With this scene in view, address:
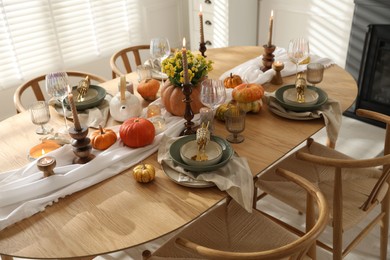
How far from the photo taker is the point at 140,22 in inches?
158

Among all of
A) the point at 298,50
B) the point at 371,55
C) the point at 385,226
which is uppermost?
the point at 298,50

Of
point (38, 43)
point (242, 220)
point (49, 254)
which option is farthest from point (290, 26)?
point (49, 254)

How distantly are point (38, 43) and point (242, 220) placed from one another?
2.51 m

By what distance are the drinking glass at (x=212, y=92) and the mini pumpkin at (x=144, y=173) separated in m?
0.41

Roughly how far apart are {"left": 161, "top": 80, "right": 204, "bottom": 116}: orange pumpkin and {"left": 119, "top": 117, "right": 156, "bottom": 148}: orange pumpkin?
0.70 ft

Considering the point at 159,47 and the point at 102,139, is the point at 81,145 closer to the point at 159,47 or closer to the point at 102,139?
the point at 102,139

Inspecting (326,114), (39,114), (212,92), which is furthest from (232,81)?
(39,114)

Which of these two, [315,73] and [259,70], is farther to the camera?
[259,70]

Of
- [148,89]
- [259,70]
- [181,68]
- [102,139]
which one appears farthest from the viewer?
[259,70]

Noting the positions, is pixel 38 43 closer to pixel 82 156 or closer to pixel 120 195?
pixel 82 156

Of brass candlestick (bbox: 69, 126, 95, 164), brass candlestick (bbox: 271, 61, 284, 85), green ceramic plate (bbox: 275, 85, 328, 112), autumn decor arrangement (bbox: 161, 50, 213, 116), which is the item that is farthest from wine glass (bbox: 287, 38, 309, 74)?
brass candlestick (bbox: 69, 126, 95, 164)

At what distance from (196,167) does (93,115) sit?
2.16 feet

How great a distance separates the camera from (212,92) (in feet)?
5.46

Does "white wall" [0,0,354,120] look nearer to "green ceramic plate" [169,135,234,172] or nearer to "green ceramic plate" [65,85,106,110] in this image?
"green ceramic plate" [65,85,106,110]
